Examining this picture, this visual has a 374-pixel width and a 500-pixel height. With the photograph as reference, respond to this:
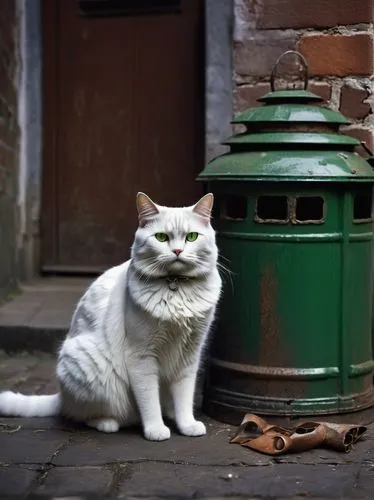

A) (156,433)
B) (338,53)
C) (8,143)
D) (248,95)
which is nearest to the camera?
(156,433)

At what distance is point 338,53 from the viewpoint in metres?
4.13

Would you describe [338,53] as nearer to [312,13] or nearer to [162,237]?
[312,13]

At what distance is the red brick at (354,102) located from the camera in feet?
13.6

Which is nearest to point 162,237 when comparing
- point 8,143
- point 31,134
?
point 8,143

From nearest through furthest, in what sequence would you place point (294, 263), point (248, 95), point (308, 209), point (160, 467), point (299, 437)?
1. point (160, 467)
2. point (299, 437)
3. point (294, 263)
4. point (308, 209)
5. point (248, 95)

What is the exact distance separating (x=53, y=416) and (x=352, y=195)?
61.7 inches

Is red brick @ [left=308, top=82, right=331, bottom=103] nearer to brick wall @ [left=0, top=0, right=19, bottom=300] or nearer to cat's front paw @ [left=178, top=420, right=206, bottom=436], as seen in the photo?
cat's front paw @ [left=178, top=420, right=206, bottom=436]

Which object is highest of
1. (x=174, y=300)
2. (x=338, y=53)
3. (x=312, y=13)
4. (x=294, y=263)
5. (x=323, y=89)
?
(x=312, y=13)

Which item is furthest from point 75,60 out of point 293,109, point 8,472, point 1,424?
point 8,472

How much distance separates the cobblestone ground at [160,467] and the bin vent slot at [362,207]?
0.89 m

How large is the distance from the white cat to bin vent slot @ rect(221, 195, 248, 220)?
32 cm

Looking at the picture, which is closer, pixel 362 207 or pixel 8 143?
pixel 362 207

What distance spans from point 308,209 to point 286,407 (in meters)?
0.83

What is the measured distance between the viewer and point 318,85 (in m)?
4.18
